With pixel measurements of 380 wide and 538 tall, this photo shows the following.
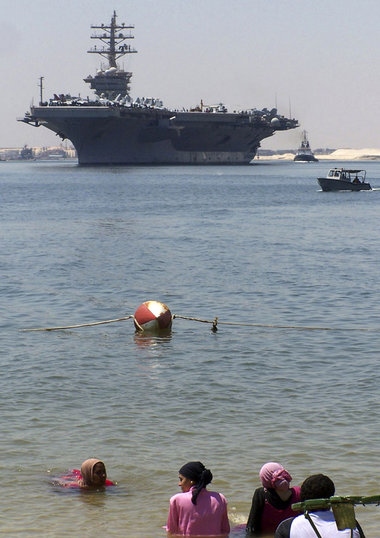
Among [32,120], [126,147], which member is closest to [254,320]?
[32,120]

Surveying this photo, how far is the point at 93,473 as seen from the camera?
11797 mm

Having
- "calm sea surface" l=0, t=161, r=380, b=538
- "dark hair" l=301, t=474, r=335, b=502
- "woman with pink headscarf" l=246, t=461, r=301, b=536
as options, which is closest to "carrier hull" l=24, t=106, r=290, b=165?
"calm sea surface" l=0, t=161, r=380, b=538

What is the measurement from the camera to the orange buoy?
2342 cm

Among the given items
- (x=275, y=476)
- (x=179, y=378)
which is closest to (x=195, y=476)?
(x=275, y=476)

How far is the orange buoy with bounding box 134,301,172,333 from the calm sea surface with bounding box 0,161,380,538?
20.6 inches

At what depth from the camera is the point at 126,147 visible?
150 metres

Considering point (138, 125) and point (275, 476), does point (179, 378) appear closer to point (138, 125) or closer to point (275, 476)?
point (275, 476)

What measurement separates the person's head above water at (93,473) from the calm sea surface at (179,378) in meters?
0.17

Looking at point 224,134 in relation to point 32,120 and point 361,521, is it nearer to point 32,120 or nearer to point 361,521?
point 32,120

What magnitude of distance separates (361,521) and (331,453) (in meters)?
2.45

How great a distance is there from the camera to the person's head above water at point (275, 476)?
8.59 meters

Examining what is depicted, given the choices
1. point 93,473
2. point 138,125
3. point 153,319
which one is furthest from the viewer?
point 138,125

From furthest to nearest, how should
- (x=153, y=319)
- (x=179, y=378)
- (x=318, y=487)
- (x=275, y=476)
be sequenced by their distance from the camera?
1. (x=153, y=319)
2. (x=179, y=378)
3. (x=275, y=476)
4. (x=318, y=487)

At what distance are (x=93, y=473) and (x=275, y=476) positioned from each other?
12.6ft
